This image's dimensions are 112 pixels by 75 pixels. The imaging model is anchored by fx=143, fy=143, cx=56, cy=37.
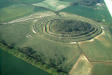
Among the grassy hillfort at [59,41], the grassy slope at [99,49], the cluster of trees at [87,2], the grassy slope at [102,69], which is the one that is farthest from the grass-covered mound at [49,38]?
the cluster of trees at [87,2]

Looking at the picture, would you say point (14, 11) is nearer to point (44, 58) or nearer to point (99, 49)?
point (44, 58)

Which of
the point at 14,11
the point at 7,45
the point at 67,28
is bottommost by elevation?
the point at 67,28

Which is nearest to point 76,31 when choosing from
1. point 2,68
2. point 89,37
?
point 89,37

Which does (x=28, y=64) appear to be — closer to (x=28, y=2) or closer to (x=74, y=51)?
(x=74, y=51)

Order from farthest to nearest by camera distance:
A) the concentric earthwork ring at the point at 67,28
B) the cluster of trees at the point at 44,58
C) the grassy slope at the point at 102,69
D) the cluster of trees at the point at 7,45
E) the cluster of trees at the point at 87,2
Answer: the cluster of trees at the point at 87,2, the concentric earthwork ring at the point at 67,28, the cluster of trees at the point at 7,45, the cluster of trees at the point at 44,58, the grassy slope at the point at 102,69

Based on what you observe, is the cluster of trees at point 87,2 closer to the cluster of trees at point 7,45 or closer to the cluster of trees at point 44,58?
the cluster of trees at point 44,58

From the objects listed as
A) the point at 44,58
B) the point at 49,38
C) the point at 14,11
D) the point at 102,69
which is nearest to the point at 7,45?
the point at 44,58

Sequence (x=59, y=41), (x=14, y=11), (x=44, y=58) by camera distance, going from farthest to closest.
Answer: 1. (x=14, y=11)
2. (x=59, y=41)
3. (x=44, y=58)

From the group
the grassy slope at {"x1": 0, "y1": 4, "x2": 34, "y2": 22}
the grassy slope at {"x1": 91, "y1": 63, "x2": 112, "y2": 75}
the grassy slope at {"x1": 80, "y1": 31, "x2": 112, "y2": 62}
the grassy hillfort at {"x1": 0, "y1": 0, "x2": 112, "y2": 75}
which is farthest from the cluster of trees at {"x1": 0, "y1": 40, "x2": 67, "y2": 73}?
the grassy slope at {"x1": 0, "y1": 4, "x2": 34, "y2": 22}
